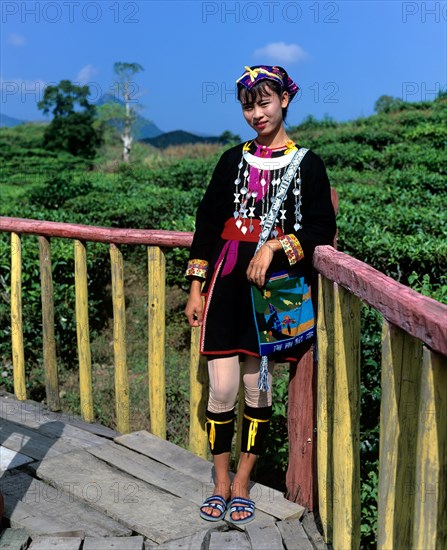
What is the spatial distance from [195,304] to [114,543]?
97cm

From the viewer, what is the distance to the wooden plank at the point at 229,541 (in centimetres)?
272

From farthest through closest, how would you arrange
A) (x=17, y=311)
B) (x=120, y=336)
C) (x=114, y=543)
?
(x=17, y=311), (x=120, y=336), (x=114, y=543)

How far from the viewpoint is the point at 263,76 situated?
271cm

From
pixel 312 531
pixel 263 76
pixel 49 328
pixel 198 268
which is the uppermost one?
pixel 263 76

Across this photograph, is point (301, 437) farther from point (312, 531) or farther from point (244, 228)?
point (244, 228)

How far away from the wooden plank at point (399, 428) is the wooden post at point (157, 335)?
1.77 metres

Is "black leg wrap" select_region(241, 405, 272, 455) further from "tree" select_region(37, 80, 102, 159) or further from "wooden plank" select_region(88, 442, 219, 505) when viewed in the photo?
"tree" select_region(37, 80, 102, 159)

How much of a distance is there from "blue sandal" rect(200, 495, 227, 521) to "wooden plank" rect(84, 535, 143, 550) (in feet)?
0.91

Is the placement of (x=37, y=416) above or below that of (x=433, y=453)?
below

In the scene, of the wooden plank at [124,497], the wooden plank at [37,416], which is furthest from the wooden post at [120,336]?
the wooden plank at [124,497]

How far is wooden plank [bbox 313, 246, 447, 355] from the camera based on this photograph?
156 centimetres

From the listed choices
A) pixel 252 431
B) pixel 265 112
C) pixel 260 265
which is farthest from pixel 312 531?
pixel 265 112

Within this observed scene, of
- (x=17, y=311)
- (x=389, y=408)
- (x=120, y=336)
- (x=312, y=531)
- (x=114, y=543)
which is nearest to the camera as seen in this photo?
(x=389, y=408)

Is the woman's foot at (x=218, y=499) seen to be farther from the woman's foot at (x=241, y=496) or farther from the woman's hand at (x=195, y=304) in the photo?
the woman's hand at (x=195, y=304)
